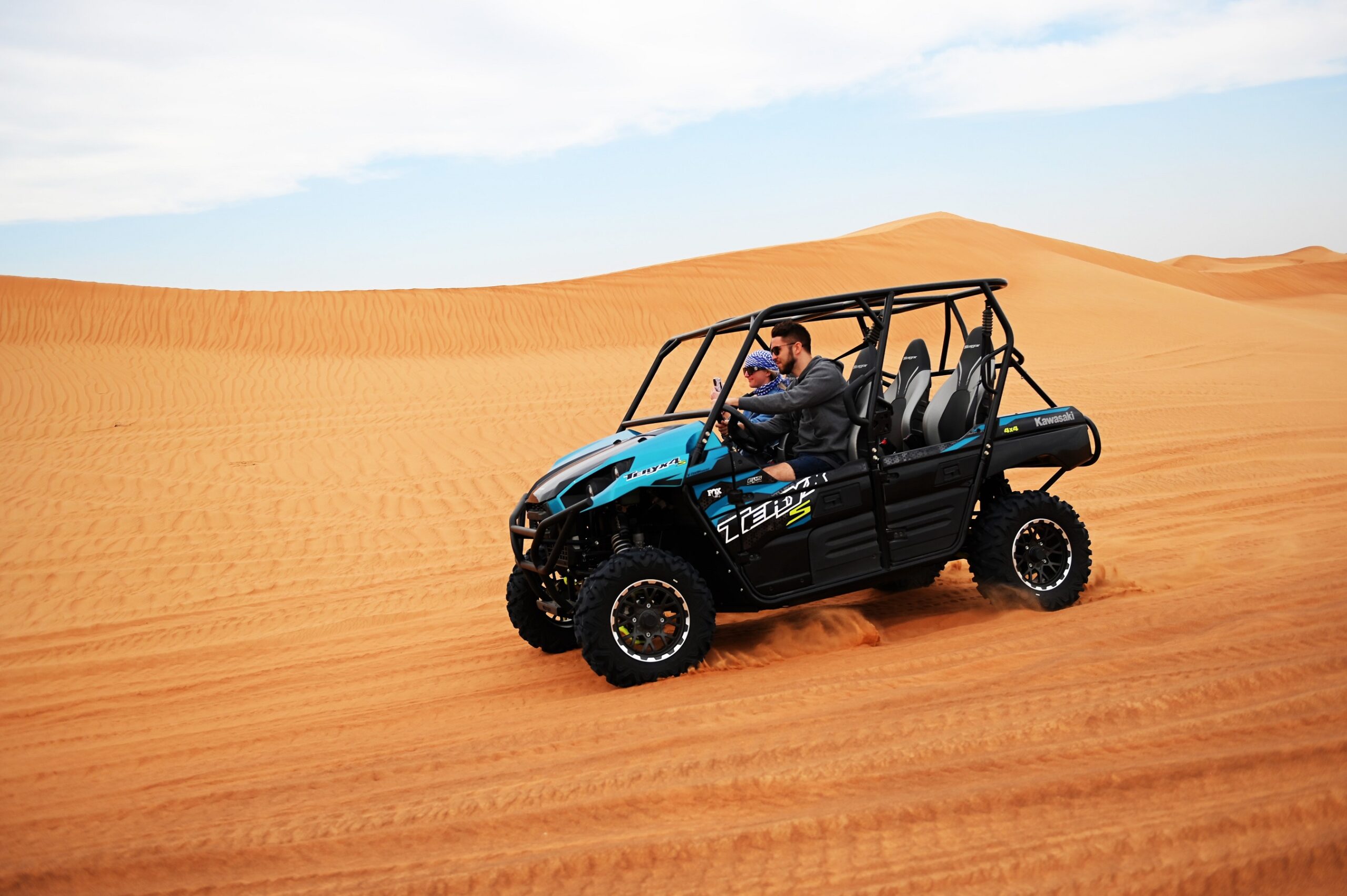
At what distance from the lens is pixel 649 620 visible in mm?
5258

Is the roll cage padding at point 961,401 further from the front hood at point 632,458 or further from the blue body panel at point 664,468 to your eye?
the front hood at point 632,458

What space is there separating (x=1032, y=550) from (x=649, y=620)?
7.70 ft

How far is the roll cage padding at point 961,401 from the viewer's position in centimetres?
604

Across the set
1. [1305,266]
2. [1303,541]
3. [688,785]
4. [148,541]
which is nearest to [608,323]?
[148,541]

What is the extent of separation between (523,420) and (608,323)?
40.8ft

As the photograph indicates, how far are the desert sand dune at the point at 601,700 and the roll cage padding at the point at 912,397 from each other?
1.11 m

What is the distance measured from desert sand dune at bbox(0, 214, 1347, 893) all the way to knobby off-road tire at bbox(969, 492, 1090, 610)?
211 mm

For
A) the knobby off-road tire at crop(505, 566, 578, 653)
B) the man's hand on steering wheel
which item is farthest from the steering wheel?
the knobby off-road tire at crop(505, 566, 578, 653)

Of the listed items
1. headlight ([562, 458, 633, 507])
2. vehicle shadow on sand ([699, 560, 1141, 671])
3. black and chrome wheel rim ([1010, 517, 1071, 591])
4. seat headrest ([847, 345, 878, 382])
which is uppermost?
seat headrest ([847, 345, 878, 382])

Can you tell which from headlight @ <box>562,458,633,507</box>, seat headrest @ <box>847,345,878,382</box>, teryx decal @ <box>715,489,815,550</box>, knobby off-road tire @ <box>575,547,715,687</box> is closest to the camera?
knobby off-road tire @ <box>575,547,715,687</box>

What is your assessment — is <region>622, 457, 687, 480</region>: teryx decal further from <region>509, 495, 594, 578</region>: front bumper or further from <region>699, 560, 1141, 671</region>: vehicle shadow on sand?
<region>699, 560, 1141, 671</region>: vehicle shadow on sand

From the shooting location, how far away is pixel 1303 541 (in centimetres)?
708

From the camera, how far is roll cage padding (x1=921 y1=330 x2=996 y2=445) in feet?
19.8

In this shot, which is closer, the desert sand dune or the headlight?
the desert sand dune
